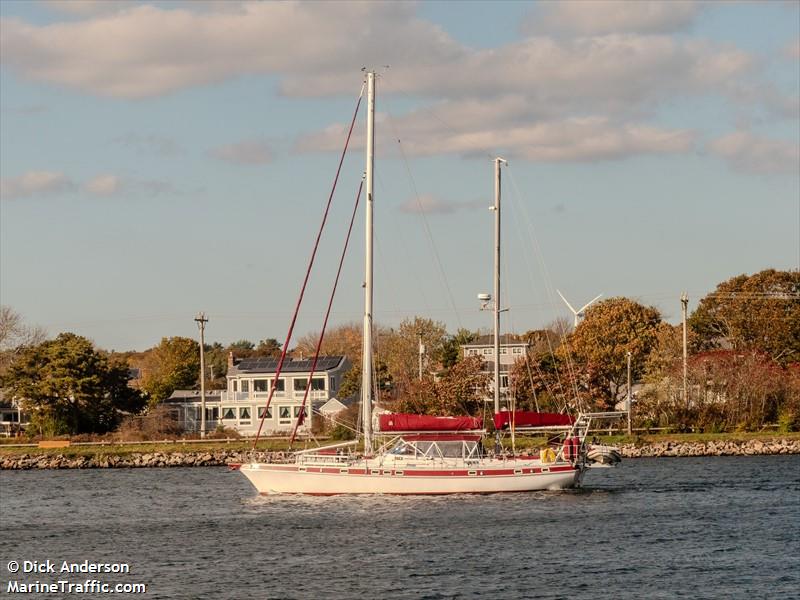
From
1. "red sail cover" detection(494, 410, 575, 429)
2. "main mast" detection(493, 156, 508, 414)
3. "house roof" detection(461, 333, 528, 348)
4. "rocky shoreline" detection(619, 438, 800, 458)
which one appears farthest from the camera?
"house roof" detection(461, 333, 528, 348)

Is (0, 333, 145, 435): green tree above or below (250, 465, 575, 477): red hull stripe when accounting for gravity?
above

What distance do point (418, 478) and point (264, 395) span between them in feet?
182

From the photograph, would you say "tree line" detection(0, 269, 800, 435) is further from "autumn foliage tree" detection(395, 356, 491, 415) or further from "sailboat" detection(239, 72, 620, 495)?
"sailboat" detection(239, 72, 620, 495)

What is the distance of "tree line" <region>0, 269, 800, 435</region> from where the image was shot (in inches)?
3698

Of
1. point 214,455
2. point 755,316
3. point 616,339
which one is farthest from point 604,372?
→ point 214,455

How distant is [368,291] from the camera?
60344mm

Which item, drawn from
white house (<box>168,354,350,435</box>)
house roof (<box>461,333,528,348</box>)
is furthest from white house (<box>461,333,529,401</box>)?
white house (<box>168,354,350,435</box>)

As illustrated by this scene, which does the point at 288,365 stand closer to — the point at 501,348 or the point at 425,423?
the point at 501,348

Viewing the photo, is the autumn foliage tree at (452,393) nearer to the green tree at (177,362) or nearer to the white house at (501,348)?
the white house at (501,348)

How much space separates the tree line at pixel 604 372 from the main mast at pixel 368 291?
22.5 m

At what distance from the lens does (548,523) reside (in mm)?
49062

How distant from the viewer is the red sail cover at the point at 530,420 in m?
59.3

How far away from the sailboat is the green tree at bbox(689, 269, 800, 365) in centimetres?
5571

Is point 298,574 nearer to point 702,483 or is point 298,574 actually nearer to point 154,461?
point 702,483
